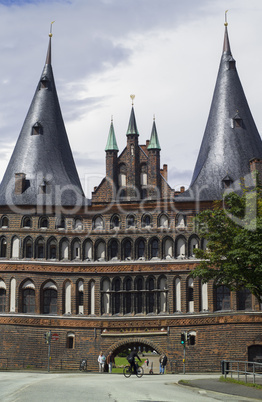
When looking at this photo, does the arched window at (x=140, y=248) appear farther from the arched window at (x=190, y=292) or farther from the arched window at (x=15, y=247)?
the arched window at (x=15, y=247)

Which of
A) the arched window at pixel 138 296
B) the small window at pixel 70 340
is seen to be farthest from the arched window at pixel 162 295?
the small window at pixel 70 340

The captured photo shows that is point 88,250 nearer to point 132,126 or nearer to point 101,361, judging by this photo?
point 101,361

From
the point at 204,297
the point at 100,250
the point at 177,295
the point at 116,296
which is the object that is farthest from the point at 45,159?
the point at 204,297

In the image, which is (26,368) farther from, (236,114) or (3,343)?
(236,114)

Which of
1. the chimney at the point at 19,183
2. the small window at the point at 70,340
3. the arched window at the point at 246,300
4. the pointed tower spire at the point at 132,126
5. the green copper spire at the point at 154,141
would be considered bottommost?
the small window at the point at 70,340

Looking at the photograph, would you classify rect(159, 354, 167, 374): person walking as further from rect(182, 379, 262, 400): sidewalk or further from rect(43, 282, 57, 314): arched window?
rect(182, 379, 262, 400): sidewalk

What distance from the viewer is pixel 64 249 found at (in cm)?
5141

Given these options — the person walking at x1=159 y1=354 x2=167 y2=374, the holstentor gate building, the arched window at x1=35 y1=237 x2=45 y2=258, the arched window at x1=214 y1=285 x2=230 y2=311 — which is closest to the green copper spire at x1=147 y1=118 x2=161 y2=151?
the holstentor gate building

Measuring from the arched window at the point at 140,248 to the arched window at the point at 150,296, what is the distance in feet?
5.66

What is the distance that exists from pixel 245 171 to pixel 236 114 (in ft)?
15.9

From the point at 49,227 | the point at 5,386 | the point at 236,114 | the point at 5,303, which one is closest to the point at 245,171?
the point at 236,114

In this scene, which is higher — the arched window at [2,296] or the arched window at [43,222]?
the arched window at [43,222]

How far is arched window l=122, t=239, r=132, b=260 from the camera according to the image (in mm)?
50638

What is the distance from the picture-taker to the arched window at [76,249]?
51.2 meters
